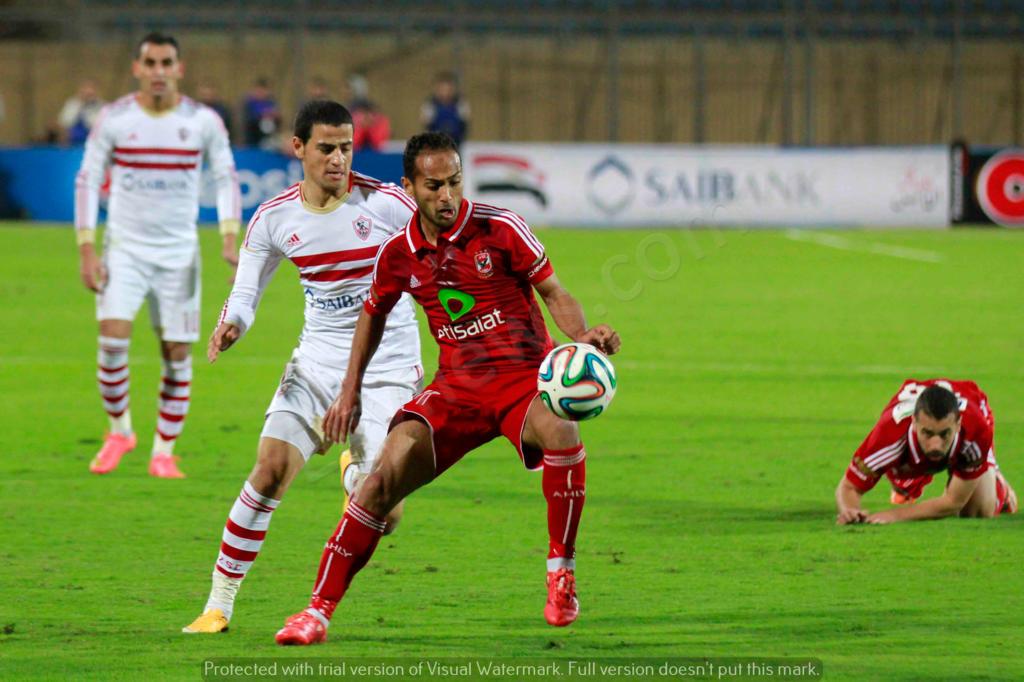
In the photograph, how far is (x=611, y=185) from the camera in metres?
24.7

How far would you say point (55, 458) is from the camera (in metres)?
9.31

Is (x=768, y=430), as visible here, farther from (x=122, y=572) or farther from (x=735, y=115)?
(x=735, y=115)

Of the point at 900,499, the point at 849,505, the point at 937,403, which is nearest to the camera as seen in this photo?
the point at 937,403

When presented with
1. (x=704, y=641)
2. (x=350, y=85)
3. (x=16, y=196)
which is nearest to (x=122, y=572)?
(x=704, y=641)

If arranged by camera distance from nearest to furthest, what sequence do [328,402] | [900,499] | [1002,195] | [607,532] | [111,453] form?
[328,402]
[607,532]
[900,499]
[111,453]
[1002,195]

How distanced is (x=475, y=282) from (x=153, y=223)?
12.3 feet

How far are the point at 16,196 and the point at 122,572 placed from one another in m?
18.6

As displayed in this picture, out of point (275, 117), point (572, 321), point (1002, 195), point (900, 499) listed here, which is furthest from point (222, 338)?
point (1002, 195)

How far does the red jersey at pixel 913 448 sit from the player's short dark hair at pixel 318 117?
2915 mm

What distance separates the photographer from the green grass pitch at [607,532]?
561 cm

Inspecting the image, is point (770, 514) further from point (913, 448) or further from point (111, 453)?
point (111, 453)

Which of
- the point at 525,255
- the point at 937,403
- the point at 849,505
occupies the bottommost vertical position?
the point at 849,505

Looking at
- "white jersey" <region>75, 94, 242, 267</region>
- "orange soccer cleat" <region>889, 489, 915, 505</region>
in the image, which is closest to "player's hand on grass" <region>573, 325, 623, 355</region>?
"orange soccer cleat" <region>889, 489, 915, 505</region>

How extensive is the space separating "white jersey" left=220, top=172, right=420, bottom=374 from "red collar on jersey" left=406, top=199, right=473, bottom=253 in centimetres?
67
